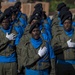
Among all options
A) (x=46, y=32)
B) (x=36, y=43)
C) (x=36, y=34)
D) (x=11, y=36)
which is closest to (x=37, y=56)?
(x=36, y=43)

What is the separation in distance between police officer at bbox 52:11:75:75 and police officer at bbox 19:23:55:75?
1.12 meters

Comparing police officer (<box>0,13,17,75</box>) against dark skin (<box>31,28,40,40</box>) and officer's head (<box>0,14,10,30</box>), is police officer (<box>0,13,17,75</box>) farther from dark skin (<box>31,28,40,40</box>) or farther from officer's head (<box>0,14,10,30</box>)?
dark skin (<box>31,28,40,40</box>)

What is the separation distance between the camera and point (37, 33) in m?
8.38

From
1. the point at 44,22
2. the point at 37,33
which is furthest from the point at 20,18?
the point at 37,33

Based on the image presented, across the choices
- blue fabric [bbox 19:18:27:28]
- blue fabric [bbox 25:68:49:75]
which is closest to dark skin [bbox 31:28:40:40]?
blue fabric [bbox 25:68:49:75]

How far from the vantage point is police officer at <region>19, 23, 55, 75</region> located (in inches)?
328

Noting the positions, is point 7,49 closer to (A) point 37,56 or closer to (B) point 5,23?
(B) point 5,23

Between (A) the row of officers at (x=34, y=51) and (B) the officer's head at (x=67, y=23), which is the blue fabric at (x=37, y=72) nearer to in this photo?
(A) the row of officers at (x=34, y=51)

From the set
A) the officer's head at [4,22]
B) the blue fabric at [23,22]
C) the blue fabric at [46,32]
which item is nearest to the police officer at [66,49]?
the blue fabric at [46,32]

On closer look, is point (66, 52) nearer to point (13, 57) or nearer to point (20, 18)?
point (13, 57)

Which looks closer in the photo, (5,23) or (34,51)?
(34,51)

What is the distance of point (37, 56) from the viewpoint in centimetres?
835

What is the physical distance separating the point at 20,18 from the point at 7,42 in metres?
3.90

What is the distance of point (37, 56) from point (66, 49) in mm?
1391
